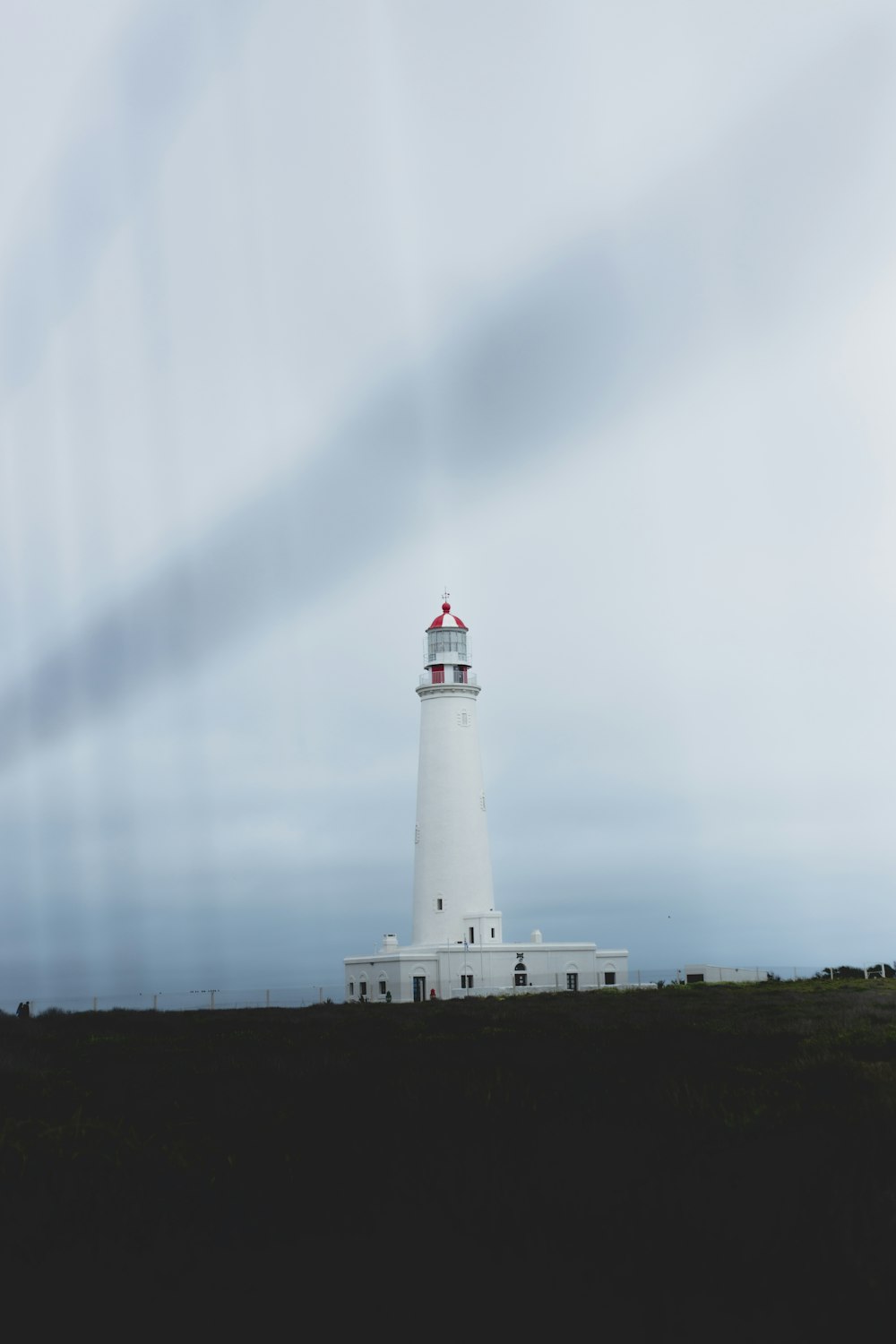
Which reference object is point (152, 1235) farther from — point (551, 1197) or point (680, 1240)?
point (680, 1240)

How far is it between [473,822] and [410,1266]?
136ft

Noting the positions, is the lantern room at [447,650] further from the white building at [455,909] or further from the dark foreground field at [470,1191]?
the dark foreground field at [470,1191]

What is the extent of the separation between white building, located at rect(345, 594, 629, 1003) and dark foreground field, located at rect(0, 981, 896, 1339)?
108 feet

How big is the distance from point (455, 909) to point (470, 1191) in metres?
40.0

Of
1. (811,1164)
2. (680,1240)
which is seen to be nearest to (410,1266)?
(680,1240)

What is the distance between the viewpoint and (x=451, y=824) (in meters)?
46.2

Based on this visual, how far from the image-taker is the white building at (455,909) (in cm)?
4434

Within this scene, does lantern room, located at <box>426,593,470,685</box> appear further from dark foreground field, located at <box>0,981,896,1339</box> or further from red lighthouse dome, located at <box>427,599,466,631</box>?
dark foreground field, located at <box>0,981,896,1339</box>

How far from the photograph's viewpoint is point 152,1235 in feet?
19.2

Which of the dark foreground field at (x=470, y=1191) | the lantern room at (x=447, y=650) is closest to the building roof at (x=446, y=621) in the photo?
the lantern room at (x=447, y=650)

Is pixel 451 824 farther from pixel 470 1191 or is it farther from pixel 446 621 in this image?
pixel 470 1191

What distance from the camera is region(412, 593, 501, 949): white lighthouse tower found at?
151 ft

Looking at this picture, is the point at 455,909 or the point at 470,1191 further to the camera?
the point at 455,909

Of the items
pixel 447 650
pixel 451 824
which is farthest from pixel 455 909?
pixel 447 650
